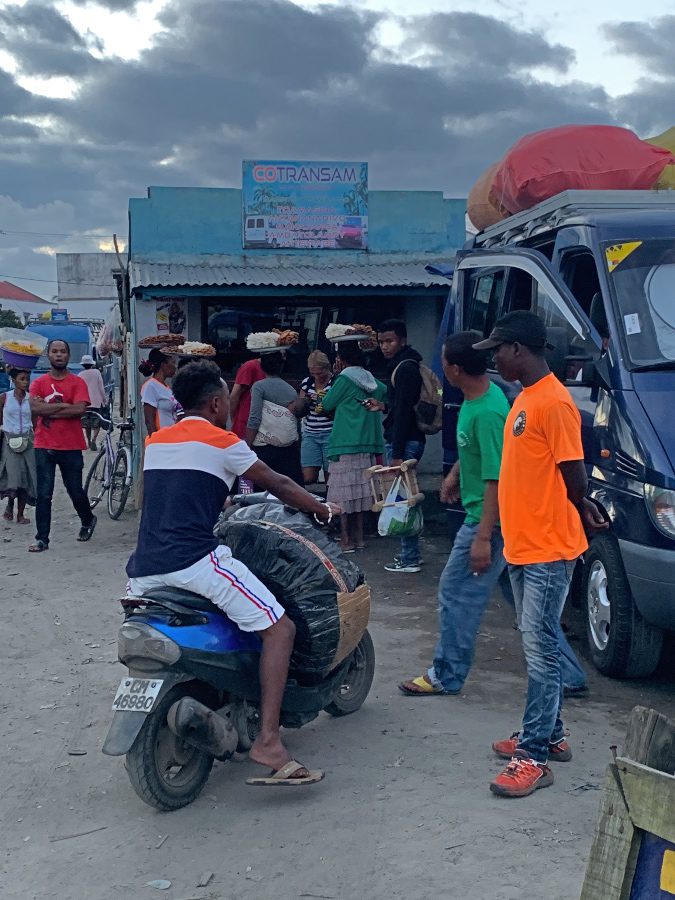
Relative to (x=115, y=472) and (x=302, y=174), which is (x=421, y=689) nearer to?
(x=115, y=472)

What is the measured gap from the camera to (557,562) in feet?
13.9

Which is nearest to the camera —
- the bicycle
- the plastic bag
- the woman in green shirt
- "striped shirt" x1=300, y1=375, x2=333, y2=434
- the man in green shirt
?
the man in green shirt

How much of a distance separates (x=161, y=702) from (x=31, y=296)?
94382mm

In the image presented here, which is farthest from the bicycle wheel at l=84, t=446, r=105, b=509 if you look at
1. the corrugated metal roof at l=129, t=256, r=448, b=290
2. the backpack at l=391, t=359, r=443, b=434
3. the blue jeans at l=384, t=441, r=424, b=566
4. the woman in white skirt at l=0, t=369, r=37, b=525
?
the backpack at l=391, t=359, r=443, b=434

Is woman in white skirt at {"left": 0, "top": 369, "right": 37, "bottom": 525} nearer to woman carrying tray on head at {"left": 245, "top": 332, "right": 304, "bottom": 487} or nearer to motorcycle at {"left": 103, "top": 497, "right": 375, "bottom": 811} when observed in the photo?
woman carrying tray on head at {"left": 245, "top": 332, "right": 304, "bottom": 487}

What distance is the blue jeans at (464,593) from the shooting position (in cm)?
521

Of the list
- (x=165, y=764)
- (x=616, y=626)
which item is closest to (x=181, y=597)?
(x=165, y=764)

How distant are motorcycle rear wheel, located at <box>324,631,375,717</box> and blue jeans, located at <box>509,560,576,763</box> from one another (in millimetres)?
1177

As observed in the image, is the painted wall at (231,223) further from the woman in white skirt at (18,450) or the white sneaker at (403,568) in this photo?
the white sneaker at (403,568)

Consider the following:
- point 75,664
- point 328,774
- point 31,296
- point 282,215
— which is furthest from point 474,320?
point 31,296

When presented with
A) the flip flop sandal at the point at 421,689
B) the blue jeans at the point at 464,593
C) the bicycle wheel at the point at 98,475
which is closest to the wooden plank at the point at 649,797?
the blue jeans at the point at 464,593

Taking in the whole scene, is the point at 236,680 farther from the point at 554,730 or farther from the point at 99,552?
the point at 99,552

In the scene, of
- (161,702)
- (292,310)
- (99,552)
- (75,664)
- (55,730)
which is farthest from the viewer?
(292,310)

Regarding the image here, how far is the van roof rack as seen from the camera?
665 centimetres
